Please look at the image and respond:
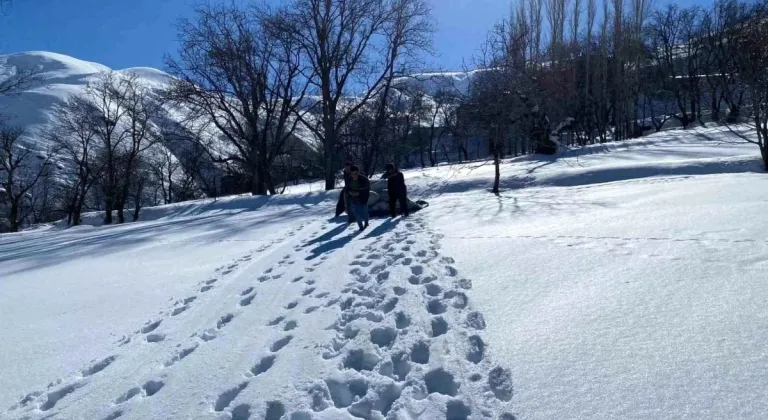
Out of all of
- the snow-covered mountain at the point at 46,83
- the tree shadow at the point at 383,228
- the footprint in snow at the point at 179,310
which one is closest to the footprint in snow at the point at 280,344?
the footprint in snow at the point at 179,310

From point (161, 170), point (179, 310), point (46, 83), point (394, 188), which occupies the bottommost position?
point (179, 310)

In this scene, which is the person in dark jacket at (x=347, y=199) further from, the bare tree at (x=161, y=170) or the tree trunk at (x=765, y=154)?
the bare tree at (x=161, y=170)

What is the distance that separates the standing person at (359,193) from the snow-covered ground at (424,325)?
1.24 metres

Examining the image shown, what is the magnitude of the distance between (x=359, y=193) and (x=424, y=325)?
6371 millimetres

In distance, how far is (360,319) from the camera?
4633 mm

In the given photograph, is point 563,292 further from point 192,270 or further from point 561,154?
point 561,154

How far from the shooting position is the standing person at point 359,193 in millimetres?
10383

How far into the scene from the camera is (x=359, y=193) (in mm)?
10438

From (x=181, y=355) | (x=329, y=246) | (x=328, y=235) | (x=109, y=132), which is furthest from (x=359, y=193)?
(x=109, y=132)

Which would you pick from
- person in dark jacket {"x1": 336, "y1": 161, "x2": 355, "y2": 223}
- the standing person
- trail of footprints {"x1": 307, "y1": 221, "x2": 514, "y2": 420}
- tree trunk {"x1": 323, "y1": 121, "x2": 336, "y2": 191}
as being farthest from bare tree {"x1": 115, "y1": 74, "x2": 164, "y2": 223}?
trail of footprints {"x1": 307, "y1": 221, "x2": 514, "y2": 420}

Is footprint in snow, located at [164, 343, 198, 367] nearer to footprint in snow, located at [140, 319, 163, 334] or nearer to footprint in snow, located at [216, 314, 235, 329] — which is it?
footprint in snow, located at [216, 314, 235, 329]

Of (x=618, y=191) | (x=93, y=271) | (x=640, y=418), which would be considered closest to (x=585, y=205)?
(x=618, y=191)

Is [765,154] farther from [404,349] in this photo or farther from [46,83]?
[46,83]

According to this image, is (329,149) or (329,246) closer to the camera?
(329,246)
